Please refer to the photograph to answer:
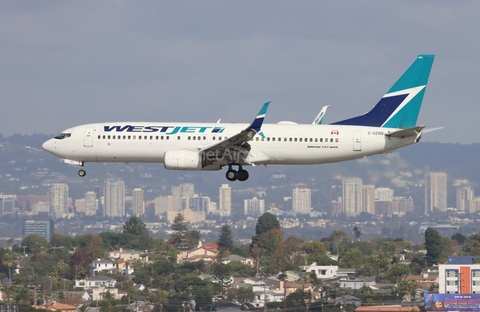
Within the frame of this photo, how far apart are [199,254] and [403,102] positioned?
123 meters

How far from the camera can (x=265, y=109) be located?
57.1 metres

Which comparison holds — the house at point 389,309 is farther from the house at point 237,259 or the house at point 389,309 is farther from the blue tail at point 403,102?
the house at point 237,259

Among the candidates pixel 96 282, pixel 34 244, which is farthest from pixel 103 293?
pixel 34 244

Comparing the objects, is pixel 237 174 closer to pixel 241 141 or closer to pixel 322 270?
pixel 241 141

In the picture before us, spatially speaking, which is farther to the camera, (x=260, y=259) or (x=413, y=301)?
(x=260, y=259)

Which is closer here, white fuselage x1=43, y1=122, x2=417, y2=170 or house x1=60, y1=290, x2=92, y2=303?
white fuselage x1=43, y1=122, x2=417, y2=170

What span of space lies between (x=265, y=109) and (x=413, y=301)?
5680cm

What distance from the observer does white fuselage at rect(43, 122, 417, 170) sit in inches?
2375

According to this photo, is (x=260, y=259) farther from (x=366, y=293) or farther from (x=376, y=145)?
(x=376, y=145)

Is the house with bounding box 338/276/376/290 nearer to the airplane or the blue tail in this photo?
the blue tail

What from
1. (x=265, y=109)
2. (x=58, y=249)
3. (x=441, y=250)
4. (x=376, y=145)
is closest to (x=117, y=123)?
(x=265, y=109)

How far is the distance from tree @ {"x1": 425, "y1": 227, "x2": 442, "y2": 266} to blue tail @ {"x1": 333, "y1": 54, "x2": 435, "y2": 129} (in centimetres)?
10153

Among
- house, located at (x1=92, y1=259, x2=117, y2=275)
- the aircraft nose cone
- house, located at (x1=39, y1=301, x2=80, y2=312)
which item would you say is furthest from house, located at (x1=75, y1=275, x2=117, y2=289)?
the aircraft nose cone

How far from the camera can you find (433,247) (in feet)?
535
